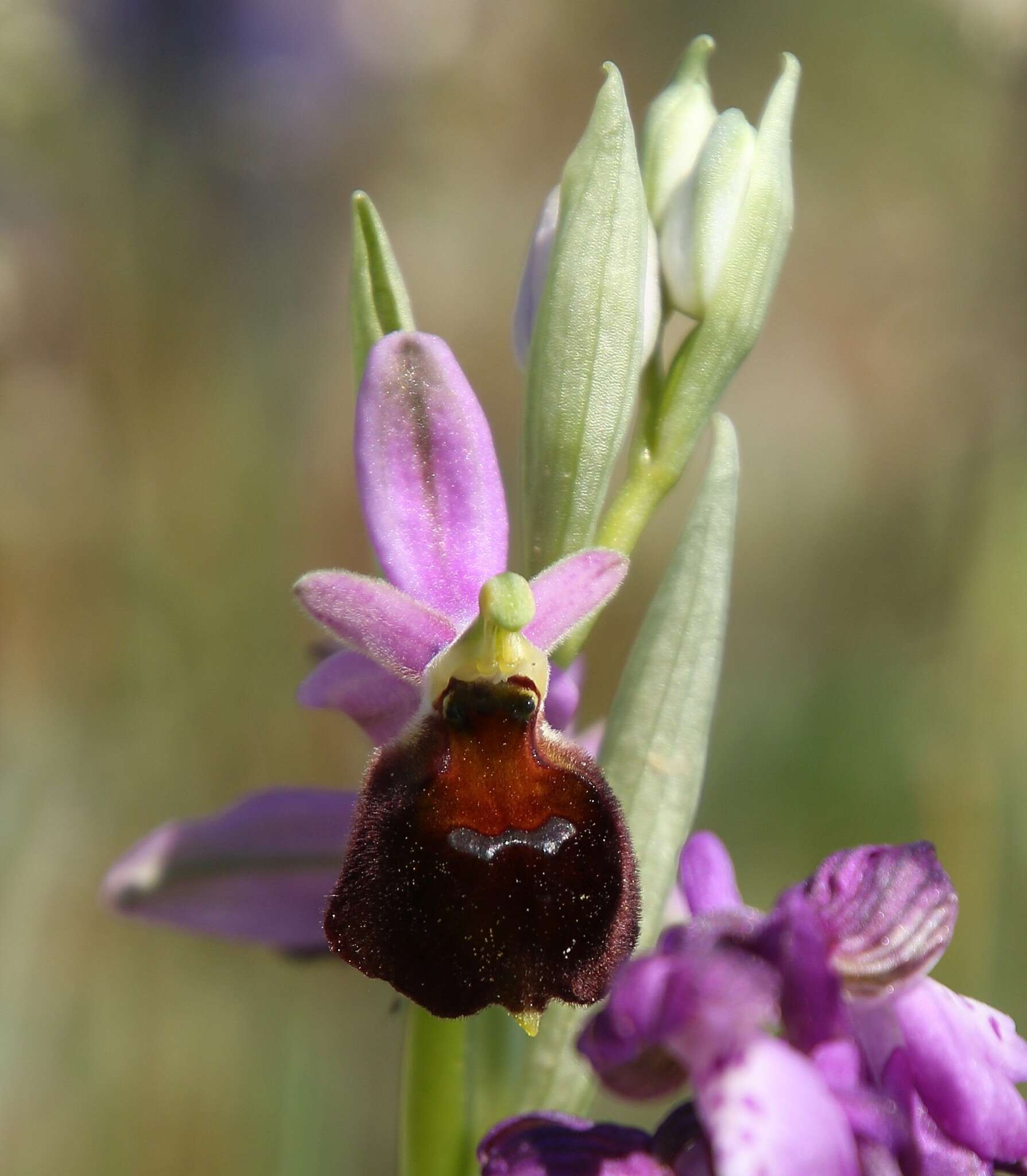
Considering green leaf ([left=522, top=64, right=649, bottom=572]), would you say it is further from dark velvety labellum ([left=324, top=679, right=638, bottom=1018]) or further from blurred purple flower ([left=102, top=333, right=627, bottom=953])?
dark velvety labellum ([left=324, top=679, right=638, bottom=1018])

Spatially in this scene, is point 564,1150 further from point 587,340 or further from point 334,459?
point 334,459

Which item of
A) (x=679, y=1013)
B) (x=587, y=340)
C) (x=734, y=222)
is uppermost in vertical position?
(x=734, y=222)

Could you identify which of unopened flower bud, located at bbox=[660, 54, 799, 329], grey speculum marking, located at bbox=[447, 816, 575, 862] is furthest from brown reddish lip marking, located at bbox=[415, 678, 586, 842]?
unopened flower bud, located at bbox=[660, 54, 799, 329]

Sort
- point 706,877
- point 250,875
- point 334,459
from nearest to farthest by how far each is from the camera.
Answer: point 706,877 → point 250,875 → point 334,459

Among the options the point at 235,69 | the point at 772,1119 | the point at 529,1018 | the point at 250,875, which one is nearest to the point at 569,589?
the point at 529,1018

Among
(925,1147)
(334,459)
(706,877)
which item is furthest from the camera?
(334,459)

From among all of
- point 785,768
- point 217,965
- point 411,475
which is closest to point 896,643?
point 785,768
